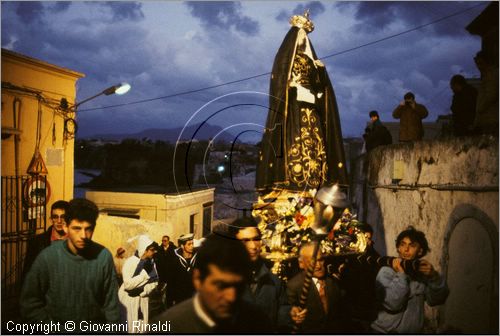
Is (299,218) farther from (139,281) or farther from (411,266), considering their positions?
(139,281)

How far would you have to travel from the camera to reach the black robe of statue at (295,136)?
630 cm

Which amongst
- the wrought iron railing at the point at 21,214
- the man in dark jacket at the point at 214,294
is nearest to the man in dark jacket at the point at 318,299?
the man in dark jacket at the point at 214,294

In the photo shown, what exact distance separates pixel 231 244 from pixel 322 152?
3706 mm

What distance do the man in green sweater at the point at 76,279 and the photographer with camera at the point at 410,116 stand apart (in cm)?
589

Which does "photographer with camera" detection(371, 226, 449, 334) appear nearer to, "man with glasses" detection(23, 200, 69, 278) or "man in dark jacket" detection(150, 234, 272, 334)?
"man in dark jacket" detection(150, 234, 272, 334)

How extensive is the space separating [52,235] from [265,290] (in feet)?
8.68

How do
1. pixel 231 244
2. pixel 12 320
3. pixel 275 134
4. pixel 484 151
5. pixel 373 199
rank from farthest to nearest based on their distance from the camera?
pixel 373 199, pixel 275 134, pixel 484 151, pixel 12 320, pixel 231 244

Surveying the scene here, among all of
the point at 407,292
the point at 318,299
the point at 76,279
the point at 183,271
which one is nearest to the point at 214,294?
the point at 318,299

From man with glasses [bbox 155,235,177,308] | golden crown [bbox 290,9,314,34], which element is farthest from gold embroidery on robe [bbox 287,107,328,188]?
man with glasses [bbox 155,235,177,308]

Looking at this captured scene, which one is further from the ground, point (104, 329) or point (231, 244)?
point (231, 244)

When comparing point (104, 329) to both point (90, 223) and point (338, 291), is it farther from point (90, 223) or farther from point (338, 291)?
point (338, 291)

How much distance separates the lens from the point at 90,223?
4.09m

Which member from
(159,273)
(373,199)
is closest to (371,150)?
(373,199)

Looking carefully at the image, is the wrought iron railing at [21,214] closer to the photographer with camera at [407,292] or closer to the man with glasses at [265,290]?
the man with glasses at [265,290]
